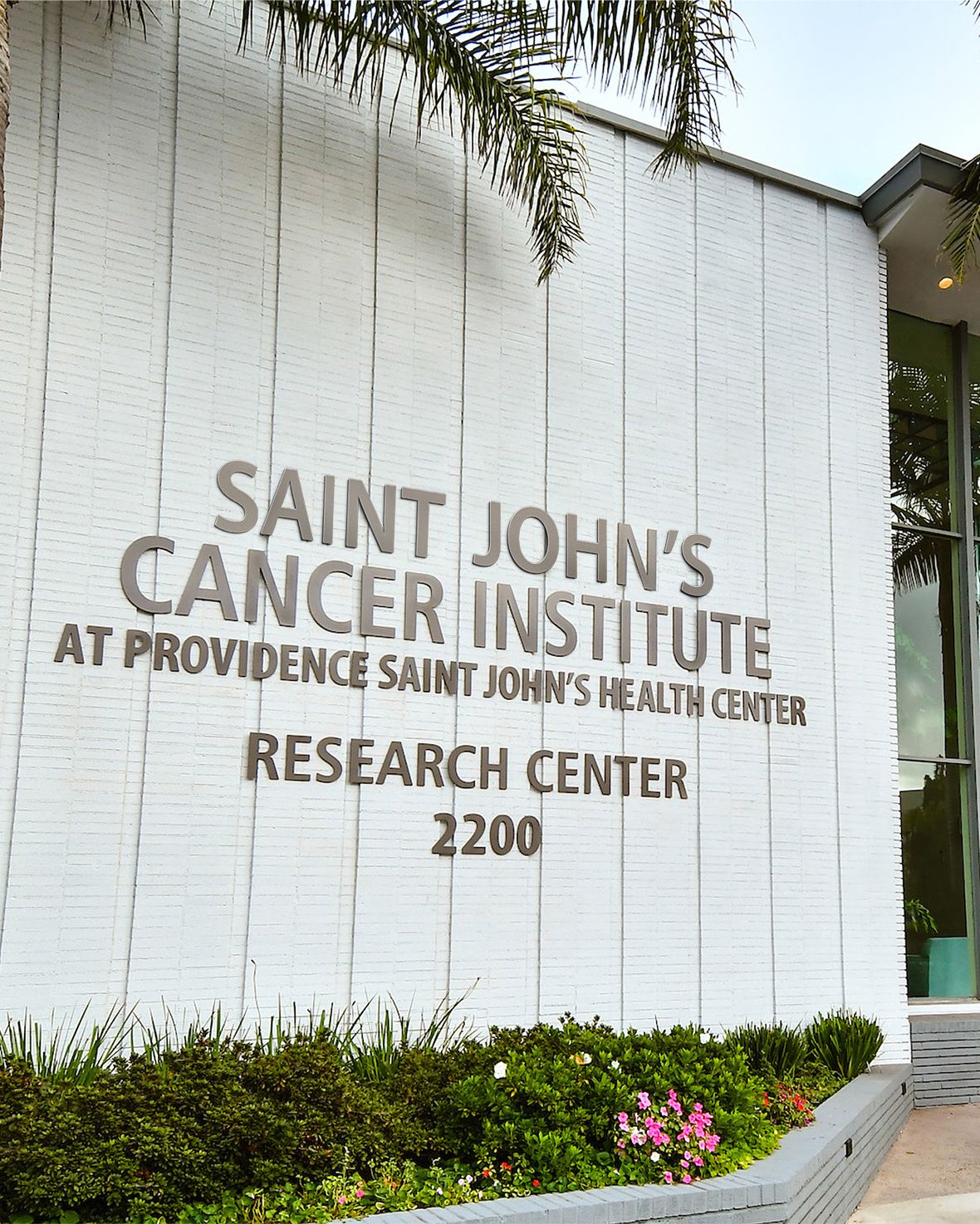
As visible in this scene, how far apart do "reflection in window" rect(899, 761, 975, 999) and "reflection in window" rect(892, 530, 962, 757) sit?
0.83ft

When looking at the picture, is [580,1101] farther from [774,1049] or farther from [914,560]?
[914,560]

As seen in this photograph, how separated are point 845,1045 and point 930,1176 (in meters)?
1.07

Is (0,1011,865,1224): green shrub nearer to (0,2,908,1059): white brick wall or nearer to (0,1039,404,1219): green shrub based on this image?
(0,1039,404,1219): green shrub

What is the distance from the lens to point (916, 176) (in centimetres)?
899

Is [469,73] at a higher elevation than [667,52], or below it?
below

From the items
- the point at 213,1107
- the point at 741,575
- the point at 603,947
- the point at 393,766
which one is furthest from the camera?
the point at 741,575

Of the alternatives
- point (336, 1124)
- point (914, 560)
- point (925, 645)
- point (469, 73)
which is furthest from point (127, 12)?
point (925, 645)

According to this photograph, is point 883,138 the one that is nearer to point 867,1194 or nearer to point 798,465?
point 798,465

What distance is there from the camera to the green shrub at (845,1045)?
770 cm

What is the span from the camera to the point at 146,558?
6.53 metres

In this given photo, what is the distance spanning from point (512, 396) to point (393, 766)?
2577mm

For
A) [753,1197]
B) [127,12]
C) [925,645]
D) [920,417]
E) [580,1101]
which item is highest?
[127,12]

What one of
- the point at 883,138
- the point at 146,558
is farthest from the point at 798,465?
the point at 883,138

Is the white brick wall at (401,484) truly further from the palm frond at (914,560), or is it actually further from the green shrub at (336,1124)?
the green shrub at (336,1124)
